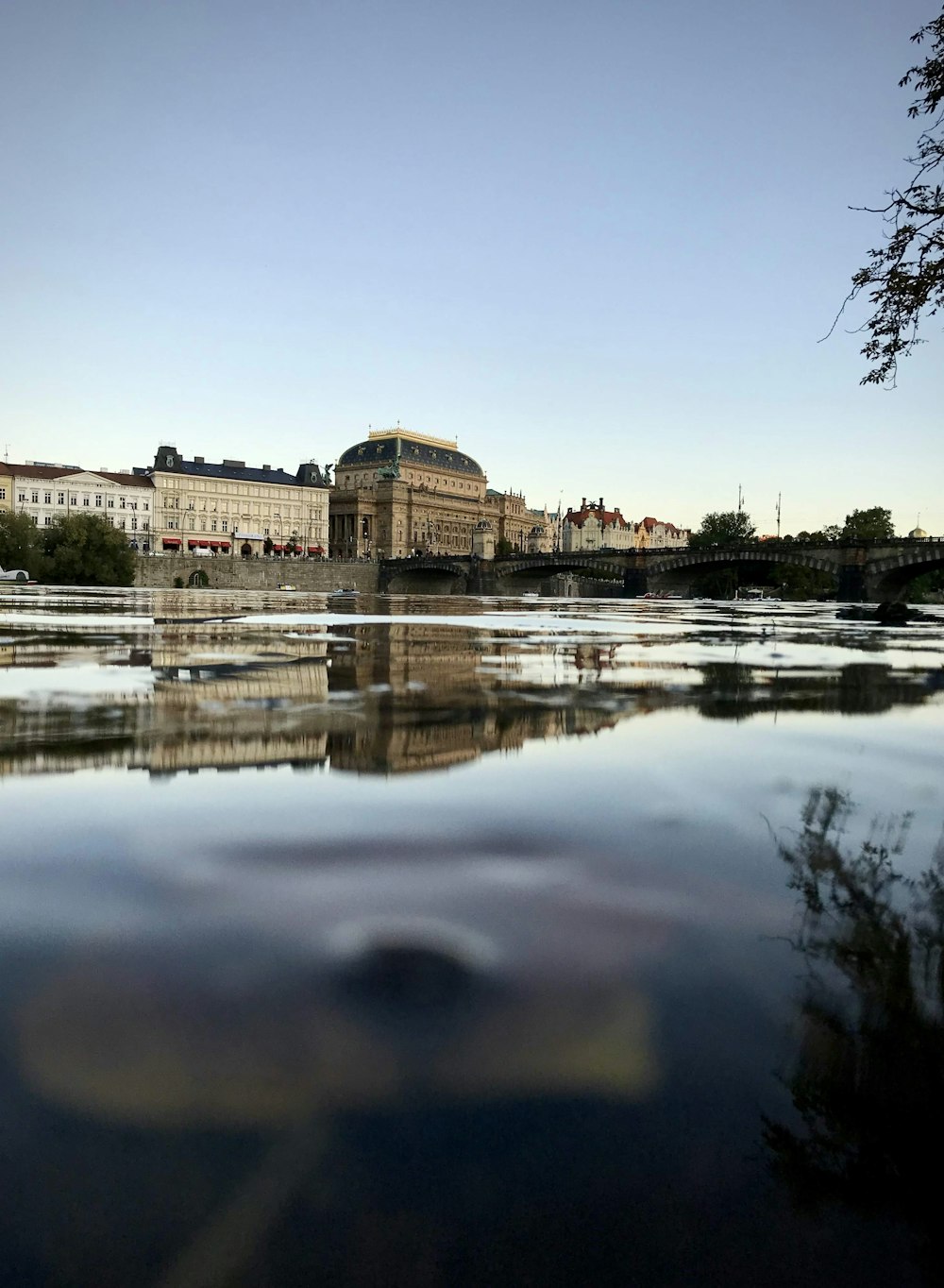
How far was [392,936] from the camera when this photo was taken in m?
3.25

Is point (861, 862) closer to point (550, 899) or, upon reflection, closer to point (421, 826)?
point (550, 899)

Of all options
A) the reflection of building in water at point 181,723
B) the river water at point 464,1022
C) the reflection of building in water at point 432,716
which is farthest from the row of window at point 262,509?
the river water at point 464,1022

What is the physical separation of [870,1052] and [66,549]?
73.0m

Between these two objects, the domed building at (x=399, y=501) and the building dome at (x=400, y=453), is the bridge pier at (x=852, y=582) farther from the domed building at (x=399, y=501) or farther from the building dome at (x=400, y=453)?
the building dome at (x=400, y=453)

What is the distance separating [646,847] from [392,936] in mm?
1683

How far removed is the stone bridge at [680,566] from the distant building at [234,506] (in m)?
23.4

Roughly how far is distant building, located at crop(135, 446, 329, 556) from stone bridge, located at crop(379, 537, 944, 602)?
76.7ft

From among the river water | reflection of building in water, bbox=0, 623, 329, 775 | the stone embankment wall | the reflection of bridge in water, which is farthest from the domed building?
the river water

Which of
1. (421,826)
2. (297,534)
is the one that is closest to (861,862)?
(421,826)

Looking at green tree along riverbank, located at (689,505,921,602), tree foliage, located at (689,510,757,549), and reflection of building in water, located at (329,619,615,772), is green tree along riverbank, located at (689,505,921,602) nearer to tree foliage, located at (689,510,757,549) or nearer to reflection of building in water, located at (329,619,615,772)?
tree foliage, located at (689,510,757,549)

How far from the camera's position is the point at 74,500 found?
119625 millimetres

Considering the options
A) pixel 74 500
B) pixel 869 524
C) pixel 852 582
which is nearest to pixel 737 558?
pixel 852 582

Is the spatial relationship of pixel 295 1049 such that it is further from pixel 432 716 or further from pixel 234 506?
pixel 234 506

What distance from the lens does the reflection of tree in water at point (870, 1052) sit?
2014mm
